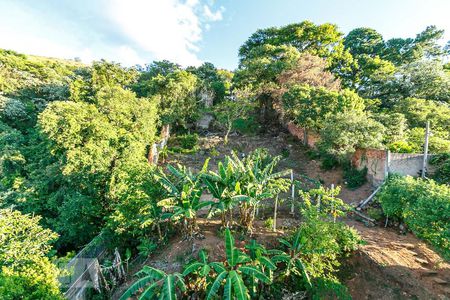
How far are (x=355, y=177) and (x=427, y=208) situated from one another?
9.09 metres

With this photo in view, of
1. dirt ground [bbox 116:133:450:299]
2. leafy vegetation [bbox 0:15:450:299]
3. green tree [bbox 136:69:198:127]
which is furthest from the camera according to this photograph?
green tree [bbox 136:69:198:127]

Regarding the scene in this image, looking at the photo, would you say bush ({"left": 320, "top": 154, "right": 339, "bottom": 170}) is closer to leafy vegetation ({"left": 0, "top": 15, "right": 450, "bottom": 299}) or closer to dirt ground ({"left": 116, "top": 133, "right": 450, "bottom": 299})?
leafy vegetation ({"left": 0, "top": 15, "right": 450, "bottom": 299})

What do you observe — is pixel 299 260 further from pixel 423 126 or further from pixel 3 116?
pixel 3 116

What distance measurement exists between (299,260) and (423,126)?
53.9 ft

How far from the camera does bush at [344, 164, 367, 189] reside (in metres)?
15.8

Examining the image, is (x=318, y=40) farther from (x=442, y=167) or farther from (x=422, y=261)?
(x=422, y=261)

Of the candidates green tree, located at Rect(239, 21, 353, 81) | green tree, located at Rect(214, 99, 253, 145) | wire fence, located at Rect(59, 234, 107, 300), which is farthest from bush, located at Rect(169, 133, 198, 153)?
green tree, located at Rect(239, 21, 353, 81)

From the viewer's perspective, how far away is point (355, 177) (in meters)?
16.0

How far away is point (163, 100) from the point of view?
919 inches

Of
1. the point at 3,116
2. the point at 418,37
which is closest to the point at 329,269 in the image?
the point at 3,116

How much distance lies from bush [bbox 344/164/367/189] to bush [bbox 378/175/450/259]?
700cm

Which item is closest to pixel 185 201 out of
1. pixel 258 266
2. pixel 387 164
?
pixel 258 266

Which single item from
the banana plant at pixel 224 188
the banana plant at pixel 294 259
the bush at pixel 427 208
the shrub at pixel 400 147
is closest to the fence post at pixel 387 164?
the shrub at pixel 400 147

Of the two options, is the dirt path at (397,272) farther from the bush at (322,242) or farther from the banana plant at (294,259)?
the banana plant at (294,259)
